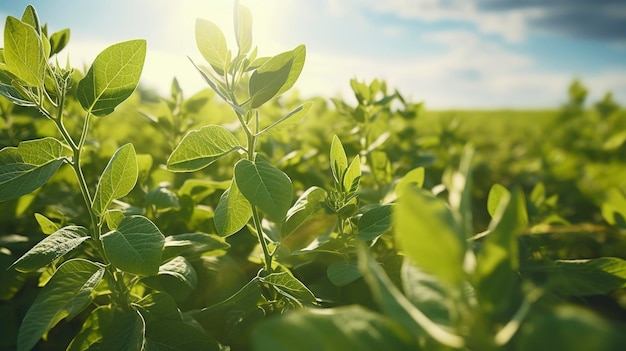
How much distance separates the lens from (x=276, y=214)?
1.05 m

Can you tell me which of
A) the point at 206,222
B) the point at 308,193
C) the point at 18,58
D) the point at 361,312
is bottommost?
the point at 206,222

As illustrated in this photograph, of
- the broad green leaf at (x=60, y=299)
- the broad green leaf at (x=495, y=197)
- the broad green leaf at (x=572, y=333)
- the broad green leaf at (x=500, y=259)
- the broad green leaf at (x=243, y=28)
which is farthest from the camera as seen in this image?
the broad green leaf at (x=495, y=197)

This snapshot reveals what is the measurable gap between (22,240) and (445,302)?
1.68 meters

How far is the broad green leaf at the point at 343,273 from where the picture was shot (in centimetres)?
109

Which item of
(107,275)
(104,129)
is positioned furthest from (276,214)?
(104,129)

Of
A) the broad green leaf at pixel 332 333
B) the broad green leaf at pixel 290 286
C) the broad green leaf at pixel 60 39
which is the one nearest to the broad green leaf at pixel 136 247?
the broad green leaf at pixel 290 286

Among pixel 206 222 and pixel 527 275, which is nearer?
pixel 527 275

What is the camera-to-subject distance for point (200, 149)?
1133 mm

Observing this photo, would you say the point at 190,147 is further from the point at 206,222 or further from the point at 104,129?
the point at 104,129

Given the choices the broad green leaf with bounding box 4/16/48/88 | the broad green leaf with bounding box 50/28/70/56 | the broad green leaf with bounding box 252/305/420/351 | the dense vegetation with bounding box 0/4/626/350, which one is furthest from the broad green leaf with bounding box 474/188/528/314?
the broad green leaf with bounding box 50/28/70/56

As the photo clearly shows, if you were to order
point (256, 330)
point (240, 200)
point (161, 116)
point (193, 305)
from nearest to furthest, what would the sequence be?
point (256, 330) < point (240, 200) < point (193, 305) < point (161, 116)

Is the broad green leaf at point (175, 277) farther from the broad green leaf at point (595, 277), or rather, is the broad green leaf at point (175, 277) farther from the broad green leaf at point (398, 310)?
the broad green leaf at point (595, 277)

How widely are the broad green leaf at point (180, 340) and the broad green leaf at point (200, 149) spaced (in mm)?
358

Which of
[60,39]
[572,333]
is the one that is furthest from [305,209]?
[60,39]
